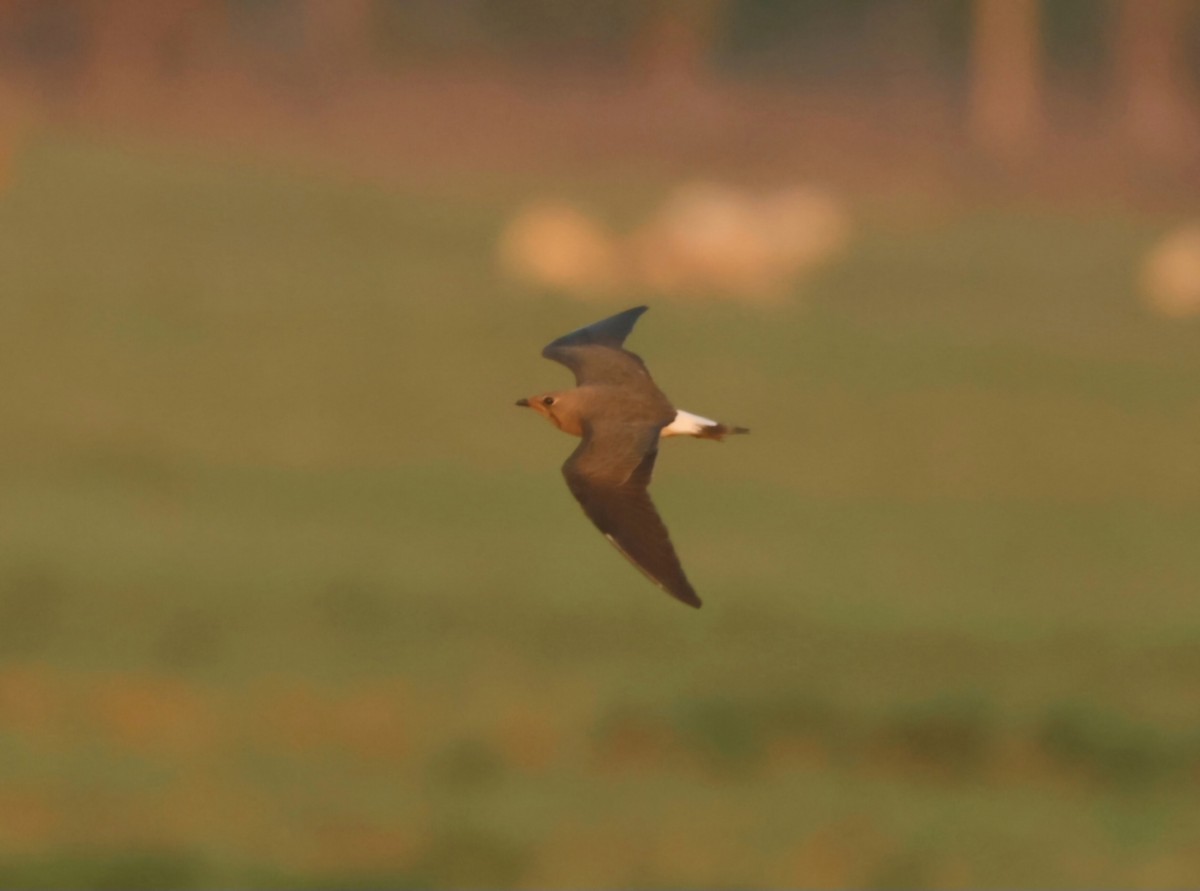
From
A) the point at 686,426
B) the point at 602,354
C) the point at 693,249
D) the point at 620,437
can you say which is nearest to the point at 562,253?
the point at 693,249

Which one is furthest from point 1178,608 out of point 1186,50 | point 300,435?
point 1186,50

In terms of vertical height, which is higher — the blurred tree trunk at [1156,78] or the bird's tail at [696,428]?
the blurred tree trunk at [1156,78]

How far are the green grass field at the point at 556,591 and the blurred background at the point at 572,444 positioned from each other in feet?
0.19

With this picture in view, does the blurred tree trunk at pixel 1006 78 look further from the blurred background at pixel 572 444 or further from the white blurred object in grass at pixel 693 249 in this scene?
the white blurred object in grass at pixel 693 249

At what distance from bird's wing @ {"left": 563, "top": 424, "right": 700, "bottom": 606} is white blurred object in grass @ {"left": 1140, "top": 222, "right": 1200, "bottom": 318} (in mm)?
34995

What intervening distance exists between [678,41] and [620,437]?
4282 centimetres

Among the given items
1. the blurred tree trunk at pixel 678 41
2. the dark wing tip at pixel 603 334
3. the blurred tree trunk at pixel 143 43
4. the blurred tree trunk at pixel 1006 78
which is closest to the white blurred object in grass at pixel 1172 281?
the blurred tree trunk at pixel 1006 78

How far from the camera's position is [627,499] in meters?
4.91

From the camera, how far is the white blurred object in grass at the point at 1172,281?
3944 cm

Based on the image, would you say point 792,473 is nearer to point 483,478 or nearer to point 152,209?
point 483,478

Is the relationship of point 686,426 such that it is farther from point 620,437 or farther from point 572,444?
point 572,444

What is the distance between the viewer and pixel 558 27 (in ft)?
161

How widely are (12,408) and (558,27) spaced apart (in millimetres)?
18277

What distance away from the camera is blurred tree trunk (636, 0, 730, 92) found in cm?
4659
